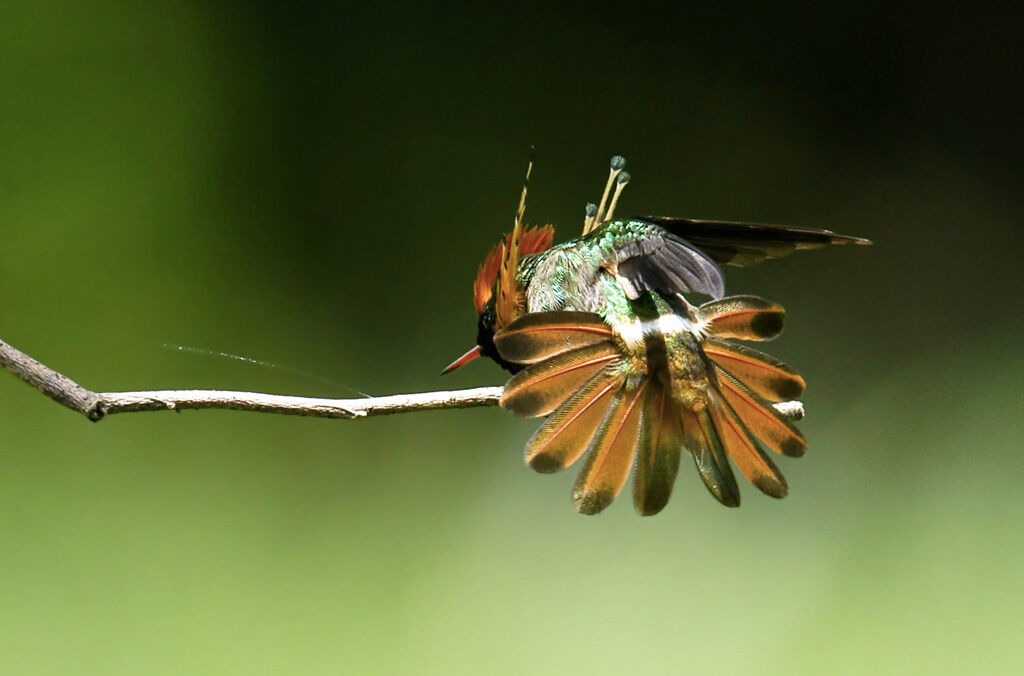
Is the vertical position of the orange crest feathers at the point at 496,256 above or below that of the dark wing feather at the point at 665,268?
above

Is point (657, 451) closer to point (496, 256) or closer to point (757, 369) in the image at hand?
point (757, 369)

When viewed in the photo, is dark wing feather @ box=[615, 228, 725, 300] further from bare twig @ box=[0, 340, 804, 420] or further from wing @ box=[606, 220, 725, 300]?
bare twig @ box=[0, 340, 804, 420]

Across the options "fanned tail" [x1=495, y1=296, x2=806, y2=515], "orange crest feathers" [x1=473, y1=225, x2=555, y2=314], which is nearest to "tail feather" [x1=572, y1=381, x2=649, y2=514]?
"fanned tail" [x1=495, y1=296, x2=806, y2=515]

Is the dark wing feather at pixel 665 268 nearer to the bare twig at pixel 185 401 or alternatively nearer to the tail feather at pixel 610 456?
the tail feather at pixel 610 456

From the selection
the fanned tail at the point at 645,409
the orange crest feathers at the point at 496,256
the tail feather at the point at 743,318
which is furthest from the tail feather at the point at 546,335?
the orange crest feathers at the point at 496,256

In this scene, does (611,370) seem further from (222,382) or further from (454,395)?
(222,382)

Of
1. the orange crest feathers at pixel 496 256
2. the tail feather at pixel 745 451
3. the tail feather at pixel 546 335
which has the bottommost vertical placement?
the tail feather at pixel 745 451

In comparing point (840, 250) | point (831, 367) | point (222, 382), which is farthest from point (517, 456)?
point (840, 250)
